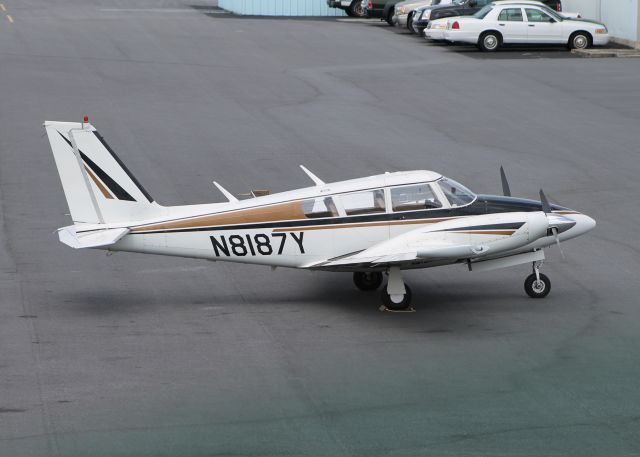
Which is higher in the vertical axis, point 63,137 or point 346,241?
point 63,137

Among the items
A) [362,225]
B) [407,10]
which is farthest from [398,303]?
[407,10]

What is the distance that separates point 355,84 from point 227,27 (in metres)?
15.5

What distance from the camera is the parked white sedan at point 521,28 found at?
42594 mm

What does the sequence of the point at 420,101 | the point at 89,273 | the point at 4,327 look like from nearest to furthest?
the point at 4,327
the point at 89,273
the point at 420,101

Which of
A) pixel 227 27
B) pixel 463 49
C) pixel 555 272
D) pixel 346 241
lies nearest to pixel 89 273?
pixel 346 241

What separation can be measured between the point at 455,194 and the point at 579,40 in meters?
27.7

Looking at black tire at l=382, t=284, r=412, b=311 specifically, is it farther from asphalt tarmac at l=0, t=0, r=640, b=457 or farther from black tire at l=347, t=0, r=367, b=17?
black tire at l=347, t=0, r=367, b=17

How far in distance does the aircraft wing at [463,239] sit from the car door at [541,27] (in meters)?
27.4

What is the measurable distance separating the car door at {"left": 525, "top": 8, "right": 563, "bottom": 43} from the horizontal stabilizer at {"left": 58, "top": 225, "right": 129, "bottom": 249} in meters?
29.1

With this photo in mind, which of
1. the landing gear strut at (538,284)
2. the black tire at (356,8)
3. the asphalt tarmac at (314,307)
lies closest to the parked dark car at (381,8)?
the black tire at (356,8)

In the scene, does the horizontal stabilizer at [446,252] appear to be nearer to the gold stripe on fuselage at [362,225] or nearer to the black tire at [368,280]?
the gold stripe on fuselage at [362,225]

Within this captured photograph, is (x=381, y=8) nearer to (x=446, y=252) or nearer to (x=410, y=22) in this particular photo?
(x=410, y=22)

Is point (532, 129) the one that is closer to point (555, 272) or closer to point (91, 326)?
point (555, 272)

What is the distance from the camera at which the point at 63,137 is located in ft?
54.6
